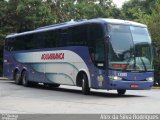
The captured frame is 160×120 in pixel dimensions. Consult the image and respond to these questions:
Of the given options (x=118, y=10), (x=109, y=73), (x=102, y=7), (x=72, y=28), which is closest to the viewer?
(x=109, y=73)

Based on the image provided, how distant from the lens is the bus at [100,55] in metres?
19.0

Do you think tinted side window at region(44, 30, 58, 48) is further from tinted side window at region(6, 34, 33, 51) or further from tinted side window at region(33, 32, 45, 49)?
tinted side window at region(6, 34, 33, 51)

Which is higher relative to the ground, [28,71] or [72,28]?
[72,28]

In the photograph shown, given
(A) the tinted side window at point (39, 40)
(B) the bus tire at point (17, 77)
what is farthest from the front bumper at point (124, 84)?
(B) the bus tire at point (17, 77)

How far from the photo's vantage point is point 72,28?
72.2ft

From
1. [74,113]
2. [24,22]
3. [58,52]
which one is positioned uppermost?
[24,22]

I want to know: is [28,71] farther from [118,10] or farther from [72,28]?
[118,10]

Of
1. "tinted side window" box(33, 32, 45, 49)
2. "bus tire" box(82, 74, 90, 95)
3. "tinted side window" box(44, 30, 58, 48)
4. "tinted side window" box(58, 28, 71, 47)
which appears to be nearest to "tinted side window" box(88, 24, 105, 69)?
"bus tire" box(82, 74, 90, 95)

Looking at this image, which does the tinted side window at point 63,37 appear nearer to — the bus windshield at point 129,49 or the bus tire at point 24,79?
the bus windshield at point 129,49

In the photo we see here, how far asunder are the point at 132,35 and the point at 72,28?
3.60 m

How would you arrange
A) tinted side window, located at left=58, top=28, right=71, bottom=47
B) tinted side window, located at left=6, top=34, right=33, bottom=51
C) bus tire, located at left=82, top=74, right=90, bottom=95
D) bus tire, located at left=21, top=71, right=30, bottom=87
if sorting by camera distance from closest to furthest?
1. bus tire, located at left=82, top=74, right=90, bottom=95
2. tinted side window, located at left=58, top=28, right=71, bottom=47
3. tinted side window, located at left=6, top=34, right=33, bottom=51
4. bus tire, located at left=21, top=71, right=30, bottom=87

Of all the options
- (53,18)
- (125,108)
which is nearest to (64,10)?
(53,18)

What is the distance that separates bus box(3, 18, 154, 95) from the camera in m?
19.0

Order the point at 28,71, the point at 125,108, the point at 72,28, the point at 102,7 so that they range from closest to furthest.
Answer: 1. the point at 125,108
2. the point at 72,28
3. the point at 28,71
4. the point at 102,7
